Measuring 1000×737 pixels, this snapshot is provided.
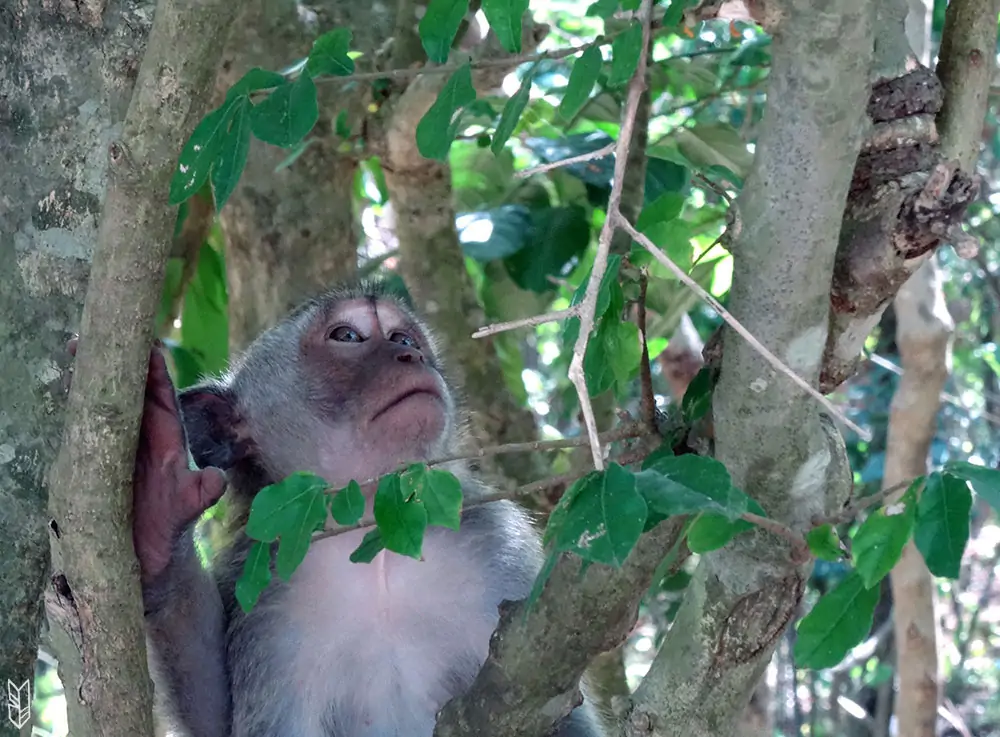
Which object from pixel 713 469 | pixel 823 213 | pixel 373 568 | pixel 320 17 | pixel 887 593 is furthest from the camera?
pixel 887 593

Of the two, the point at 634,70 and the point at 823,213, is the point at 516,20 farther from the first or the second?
the point at 823,213

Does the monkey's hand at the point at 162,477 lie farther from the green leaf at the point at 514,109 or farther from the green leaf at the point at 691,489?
the green leaf at the point at 691,489

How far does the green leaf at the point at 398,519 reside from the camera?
1.38 metres

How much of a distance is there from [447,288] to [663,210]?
1894mm

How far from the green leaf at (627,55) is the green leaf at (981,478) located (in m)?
0.55

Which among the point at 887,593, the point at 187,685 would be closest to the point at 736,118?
the point at 887,593

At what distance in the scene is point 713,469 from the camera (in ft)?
4.06

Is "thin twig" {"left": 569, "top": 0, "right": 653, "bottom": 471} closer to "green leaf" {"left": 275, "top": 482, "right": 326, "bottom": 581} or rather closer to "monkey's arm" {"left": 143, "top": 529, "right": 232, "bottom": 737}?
"green leaf" {"left": 275, "top": 482, "right": 326, "bottom": 581}

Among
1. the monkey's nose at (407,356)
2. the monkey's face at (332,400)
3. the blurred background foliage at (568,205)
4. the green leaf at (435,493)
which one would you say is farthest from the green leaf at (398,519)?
the monkey's nose at (407,356)

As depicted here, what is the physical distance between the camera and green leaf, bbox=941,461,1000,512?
1196 millimetres

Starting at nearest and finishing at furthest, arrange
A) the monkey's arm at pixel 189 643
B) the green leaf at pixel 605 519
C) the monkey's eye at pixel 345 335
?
the green leaf at pixel 605 519, the monkey's arm at pixel 189 643, the monkey's eye at pixel 345 335

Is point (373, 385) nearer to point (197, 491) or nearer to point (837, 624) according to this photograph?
point (197, 491)

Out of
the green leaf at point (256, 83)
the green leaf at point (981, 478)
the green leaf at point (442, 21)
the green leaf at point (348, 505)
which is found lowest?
the green leaf at point (348, 505)

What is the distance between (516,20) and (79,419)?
2.36 feet
